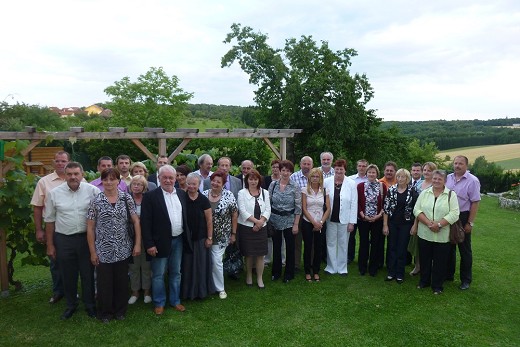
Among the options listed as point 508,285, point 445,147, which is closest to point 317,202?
point 508,285

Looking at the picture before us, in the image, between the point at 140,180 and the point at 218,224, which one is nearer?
the point at 140,180

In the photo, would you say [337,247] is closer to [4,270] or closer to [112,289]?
[112,289]

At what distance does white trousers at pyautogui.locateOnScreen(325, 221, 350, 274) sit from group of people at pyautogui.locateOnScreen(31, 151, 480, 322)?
14 mm

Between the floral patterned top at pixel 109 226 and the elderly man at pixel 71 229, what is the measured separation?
0.17m

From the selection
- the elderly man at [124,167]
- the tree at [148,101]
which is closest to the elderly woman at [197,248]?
the elderly man at [124,167]

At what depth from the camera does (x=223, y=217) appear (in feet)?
15.2

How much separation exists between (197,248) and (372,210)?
7.96 ft

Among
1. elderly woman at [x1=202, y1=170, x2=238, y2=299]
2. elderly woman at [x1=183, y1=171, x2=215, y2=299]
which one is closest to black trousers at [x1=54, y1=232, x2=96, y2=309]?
elderly woman at [x1=183, y1=171, x2=215, y2=299]

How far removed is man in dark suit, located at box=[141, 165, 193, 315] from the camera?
4.05 m

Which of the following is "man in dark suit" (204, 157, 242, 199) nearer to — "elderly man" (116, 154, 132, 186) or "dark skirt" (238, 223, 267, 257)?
"dark skirt" (238, 223, 267, 257)

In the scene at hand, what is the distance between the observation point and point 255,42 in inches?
512

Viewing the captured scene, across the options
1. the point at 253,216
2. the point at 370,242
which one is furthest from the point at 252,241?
the point at 370,242

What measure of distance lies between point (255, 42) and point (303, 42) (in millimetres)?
1566

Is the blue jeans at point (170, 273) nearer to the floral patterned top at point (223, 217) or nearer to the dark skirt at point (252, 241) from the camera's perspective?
the floral patterned top at point (223, 217)
